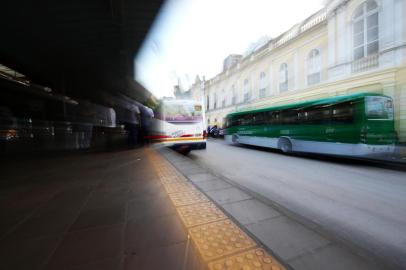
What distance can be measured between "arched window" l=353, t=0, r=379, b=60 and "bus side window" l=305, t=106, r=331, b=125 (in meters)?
6.19

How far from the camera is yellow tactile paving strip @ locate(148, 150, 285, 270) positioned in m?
1.83

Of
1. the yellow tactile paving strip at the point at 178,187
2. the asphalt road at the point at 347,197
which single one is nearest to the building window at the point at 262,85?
the asphalt road at the point at 347,197

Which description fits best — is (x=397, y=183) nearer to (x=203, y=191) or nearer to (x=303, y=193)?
(x=303, y=193)

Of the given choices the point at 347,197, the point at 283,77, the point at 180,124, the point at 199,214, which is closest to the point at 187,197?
the point at 199,214

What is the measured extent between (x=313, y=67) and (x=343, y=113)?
8.77 m

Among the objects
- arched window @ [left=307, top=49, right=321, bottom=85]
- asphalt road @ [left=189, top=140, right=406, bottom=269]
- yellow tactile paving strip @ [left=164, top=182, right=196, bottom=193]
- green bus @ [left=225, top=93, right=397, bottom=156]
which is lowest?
asphalt road @ [left=189, top=140, right=406, bottom=269]

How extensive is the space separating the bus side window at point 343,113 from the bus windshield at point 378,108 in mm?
490

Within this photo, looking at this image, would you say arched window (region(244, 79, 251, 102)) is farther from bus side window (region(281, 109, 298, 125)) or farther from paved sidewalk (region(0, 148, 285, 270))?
paved sidewalk (region(0, 148, 285, 270))

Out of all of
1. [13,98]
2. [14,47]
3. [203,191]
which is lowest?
[203,191]

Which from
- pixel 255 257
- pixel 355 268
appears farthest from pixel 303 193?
pixel 255 257

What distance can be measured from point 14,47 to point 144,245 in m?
13.6

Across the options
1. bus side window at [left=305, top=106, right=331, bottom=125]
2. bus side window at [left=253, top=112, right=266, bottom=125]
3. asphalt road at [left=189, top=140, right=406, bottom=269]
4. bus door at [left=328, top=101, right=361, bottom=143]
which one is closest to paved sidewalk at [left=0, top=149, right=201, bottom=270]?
asphalt road at [left=189, top=140, right=406, bottom=269]

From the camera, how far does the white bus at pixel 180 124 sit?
9.28 metres

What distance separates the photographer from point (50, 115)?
1462cm
